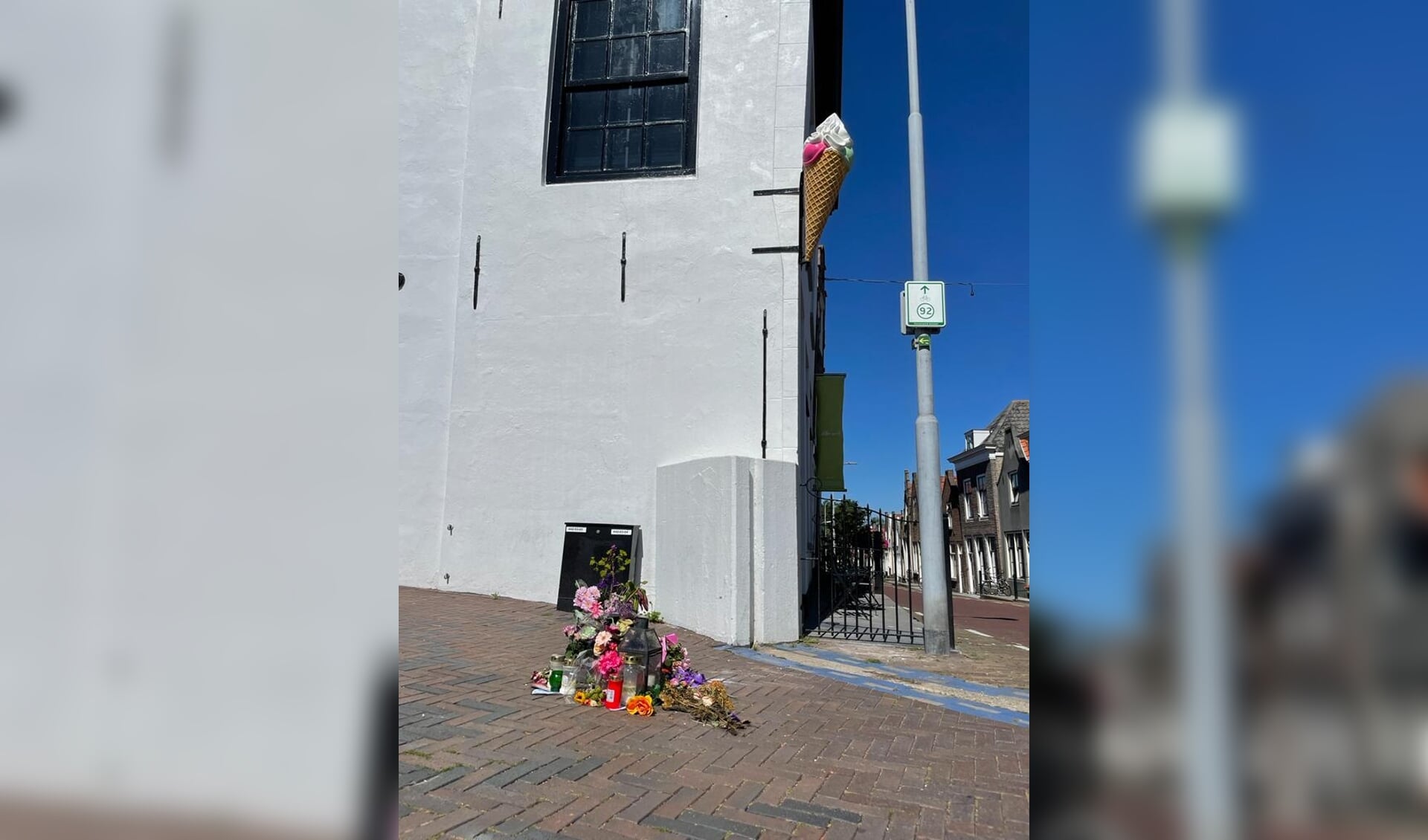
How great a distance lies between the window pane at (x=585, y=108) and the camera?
1132cm

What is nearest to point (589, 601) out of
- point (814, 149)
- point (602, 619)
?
point (602, 619)

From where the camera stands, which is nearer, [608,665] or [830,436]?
[608,665]

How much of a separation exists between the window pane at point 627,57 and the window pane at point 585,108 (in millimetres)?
350

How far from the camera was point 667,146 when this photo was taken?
432 inches

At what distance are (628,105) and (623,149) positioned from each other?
0.60 meters

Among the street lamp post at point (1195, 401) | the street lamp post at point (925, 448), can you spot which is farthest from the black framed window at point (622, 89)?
the street lamp post at point (1195, 401)

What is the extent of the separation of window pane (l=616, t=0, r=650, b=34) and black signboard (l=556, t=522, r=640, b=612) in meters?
6.56

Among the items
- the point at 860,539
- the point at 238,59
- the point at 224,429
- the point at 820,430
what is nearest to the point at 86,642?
the point at 224,429

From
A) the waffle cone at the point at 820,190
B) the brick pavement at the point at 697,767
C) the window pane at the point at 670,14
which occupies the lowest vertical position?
the brick pavement at the point at 697,767

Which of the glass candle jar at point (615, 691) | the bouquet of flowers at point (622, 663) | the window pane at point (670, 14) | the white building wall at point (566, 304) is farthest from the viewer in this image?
the window pane at point (670, 14)

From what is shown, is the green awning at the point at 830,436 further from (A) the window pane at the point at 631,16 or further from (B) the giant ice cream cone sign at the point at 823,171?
(A) the window pane at the point at 631,16

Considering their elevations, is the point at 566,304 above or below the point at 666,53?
below

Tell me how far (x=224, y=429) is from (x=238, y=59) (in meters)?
0.28

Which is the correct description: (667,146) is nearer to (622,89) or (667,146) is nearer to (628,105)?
(628,105)
